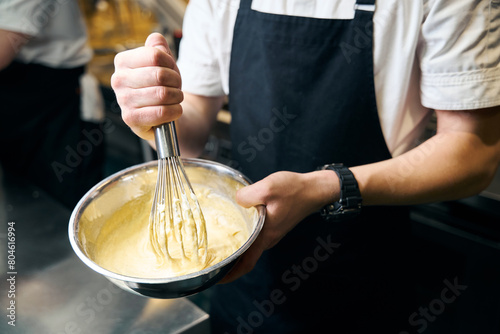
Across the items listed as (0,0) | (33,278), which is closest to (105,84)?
(0,0)

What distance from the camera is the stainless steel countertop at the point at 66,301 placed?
0.80 m

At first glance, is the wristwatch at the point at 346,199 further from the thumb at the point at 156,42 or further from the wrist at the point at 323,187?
the thumb at the point at 156,42

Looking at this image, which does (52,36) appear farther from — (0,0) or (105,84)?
(105,84)

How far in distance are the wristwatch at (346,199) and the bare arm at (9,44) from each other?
1.26 m

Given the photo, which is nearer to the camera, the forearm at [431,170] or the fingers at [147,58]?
the fingers at [147,58]

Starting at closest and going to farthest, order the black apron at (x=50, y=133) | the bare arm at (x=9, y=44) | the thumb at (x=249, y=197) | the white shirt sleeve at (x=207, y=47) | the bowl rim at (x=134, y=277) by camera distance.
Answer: the bowl rim at (x=134, y=277), the thumb at (x=249, y=197), the white shirt sleeve at (x=207, y=47), the bare arm at (x=9, y=44), the black apron at (x=50, y=133)

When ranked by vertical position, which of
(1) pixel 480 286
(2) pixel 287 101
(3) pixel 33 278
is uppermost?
(2) pixel 287 101

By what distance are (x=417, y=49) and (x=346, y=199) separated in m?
0.36

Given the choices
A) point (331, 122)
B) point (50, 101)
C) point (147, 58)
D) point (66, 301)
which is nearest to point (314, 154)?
point (331, 122)

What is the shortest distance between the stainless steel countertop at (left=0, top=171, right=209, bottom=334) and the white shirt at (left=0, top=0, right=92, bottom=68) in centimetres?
78

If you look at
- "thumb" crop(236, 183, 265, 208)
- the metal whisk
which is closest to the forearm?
"thumb" crop(236, 183, 265, 208)

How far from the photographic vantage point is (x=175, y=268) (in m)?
0.75

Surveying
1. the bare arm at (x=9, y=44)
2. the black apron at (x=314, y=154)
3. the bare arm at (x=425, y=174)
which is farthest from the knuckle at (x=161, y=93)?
the bare arm at (x=9, y=44)

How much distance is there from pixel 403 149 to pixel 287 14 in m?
0.42
